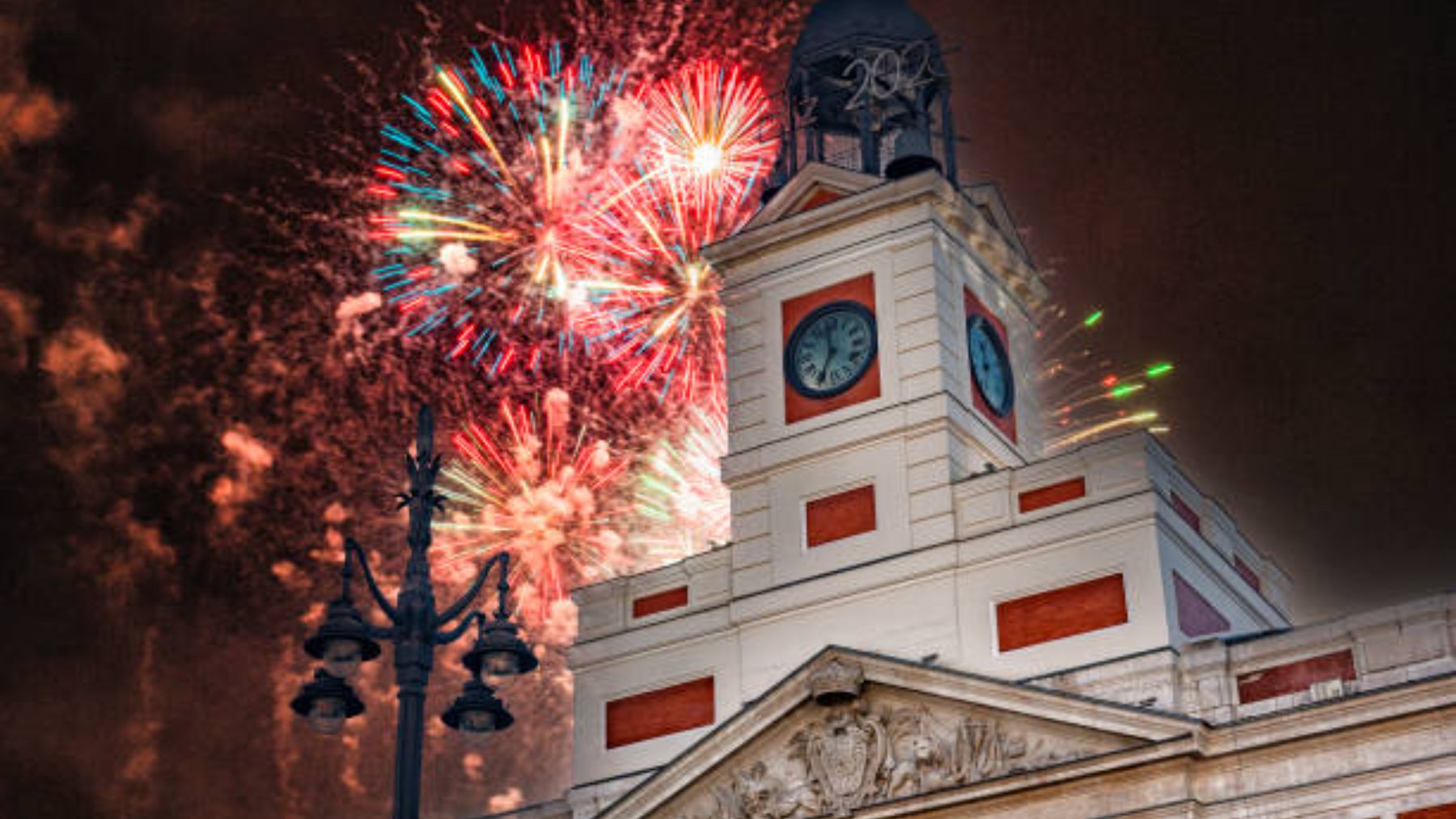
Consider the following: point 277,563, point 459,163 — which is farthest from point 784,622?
point 277,563

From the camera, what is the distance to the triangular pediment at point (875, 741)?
28.5m

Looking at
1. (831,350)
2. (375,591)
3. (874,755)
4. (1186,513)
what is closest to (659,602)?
(831,350)

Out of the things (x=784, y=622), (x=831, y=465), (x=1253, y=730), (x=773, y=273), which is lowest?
(x=1253, y=730)

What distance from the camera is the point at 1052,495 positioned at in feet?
103

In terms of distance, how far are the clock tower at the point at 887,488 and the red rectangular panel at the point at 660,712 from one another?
0.04 m

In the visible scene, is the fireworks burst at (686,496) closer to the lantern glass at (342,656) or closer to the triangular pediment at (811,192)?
the triangular pediment at (811,192)

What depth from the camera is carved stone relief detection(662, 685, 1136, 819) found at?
1136 inches

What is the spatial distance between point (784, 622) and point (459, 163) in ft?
34.1

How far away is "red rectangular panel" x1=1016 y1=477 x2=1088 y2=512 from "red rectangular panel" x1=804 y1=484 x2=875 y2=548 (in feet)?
8.10

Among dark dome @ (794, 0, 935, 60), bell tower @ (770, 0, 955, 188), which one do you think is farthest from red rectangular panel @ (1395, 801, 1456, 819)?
dark dome @ (794, 0, 935, 60)

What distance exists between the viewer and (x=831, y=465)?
33.7 metres

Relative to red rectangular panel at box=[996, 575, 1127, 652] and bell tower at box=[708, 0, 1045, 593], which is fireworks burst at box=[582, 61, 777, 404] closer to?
bell tower at box=[708, 0, 1045, 593]

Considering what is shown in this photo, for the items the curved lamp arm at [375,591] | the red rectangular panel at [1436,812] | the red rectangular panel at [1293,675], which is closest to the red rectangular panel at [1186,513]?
the red rectangular panel at [1293,675]

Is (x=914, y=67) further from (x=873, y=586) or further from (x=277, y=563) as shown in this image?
(x=277, y=563)
